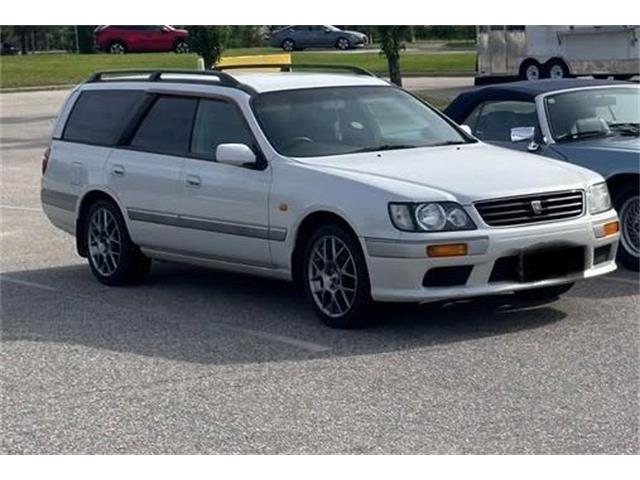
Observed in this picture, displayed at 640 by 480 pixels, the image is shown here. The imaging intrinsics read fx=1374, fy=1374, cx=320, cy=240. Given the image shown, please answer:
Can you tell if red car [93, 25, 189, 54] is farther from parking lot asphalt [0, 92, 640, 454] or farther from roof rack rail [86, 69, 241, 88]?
parking lot asphalt [0, 92, 640, 454]

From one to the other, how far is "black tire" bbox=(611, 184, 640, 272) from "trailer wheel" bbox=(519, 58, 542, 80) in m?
22.2

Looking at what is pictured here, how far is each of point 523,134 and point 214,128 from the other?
8.16 feet

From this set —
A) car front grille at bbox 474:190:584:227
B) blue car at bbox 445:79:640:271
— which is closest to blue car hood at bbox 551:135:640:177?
blue car at bbox 445:79:640:271

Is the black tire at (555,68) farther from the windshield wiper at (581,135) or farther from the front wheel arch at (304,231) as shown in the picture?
the front wheel arch at (304,231)

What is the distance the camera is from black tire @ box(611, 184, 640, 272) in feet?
33.0

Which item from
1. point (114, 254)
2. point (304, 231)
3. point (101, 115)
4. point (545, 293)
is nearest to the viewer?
point (304, 231)

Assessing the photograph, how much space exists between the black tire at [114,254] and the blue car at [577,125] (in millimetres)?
2930

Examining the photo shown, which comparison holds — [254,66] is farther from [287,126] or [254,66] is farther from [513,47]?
[513,47]

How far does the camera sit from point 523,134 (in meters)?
10.5

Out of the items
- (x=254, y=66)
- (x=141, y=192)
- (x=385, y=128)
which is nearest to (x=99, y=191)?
(x=141, y=192)

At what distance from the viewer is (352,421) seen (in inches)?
250

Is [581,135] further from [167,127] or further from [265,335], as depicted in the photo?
[265,335]

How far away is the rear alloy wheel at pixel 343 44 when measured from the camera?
57.9 m

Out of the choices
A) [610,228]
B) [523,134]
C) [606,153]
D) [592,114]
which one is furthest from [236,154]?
[592,114]
